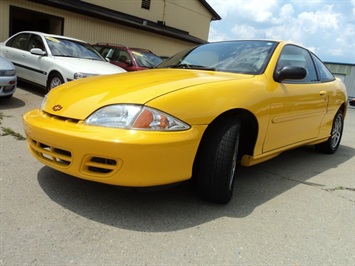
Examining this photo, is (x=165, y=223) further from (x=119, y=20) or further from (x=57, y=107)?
(x=119, y=20)

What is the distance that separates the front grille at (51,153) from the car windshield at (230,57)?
1.67m

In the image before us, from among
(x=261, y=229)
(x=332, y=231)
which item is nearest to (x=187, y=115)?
(x=261, y=229)

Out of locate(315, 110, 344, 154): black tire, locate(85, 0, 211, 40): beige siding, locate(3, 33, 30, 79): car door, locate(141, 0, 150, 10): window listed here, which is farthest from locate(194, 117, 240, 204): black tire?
locate(141, 0, 150, 10): window

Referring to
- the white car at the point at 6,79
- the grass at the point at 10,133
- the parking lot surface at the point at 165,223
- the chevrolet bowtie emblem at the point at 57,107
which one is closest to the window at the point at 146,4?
the white car at the point at 6,79

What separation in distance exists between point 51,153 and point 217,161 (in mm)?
1249

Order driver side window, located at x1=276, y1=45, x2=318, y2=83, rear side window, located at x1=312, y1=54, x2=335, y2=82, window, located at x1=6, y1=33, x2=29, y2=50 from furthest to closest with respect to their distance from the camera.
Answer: window, located at x1=6, y1=33, x2=29, y2=50, rear side window, located at x1=312, y1=54, x2=335, y2=82, driver side window, located at x1=276, y1=45, x2=318, y2=83

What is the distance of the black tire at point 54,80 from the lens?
651 cm

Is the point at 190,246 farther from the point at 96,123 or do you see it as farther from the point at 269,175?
the point at 269,175

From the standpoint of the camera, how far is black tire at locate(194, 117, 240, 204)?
105 inches

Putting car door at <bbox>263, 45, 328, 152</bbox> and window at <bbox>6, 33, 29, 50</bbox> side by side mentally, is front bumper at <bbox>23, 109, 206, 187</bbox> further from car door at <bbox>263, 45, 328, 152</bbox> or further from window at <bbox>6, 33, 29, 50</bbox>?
window at <bbox>6, 33, 29, 50</bbox>

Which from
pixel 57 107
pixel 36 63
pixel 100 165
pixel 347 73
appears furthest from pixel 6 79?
pixel 347 73

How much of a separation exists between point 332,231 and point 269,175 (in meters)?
1.22

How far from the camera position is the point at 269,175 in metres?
3.86

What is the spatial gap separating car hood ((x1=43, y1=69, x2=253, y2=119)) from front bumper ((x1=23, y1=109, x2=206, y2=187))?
0.43 ft
